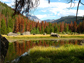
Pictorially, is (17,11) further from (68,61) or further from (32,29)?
(32,29)

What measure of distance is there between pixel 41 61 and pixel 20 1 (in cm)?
627

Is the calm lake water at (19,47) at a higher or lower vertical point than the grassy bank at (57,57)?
lower

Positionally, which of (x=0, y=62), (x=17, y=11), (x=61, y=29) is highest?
(x=17, y=11)

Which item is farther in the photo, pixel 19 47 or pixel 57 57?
pixel 19 47

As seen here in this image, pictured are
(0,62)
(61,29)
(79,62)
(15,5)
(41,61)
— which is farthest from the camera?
(61,29)

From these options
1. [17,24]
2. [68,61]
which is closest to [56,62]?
[68,61]

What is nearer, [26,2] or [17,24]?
[26,2]

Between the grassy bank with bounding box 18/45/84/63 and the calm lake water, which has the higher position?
the grassy bank with bounding box 18/45/84/63

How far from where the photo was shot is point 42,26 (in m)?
86.6

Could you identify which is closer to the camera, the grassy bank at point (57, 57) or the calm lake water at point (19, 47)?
the grassy bank at point (57, 57)

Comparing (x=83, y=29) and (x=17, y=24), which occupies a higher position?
(x=17, y=24)

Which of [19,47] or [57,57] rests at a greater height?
[57,57]

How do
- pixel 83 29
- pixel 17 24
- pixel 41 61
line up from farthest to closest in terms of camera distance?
pixel 83 29
pixel 17 24
pixel 41 61

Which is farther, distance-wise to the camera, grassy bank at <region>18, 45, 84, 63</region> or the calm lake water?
the calm lake water
